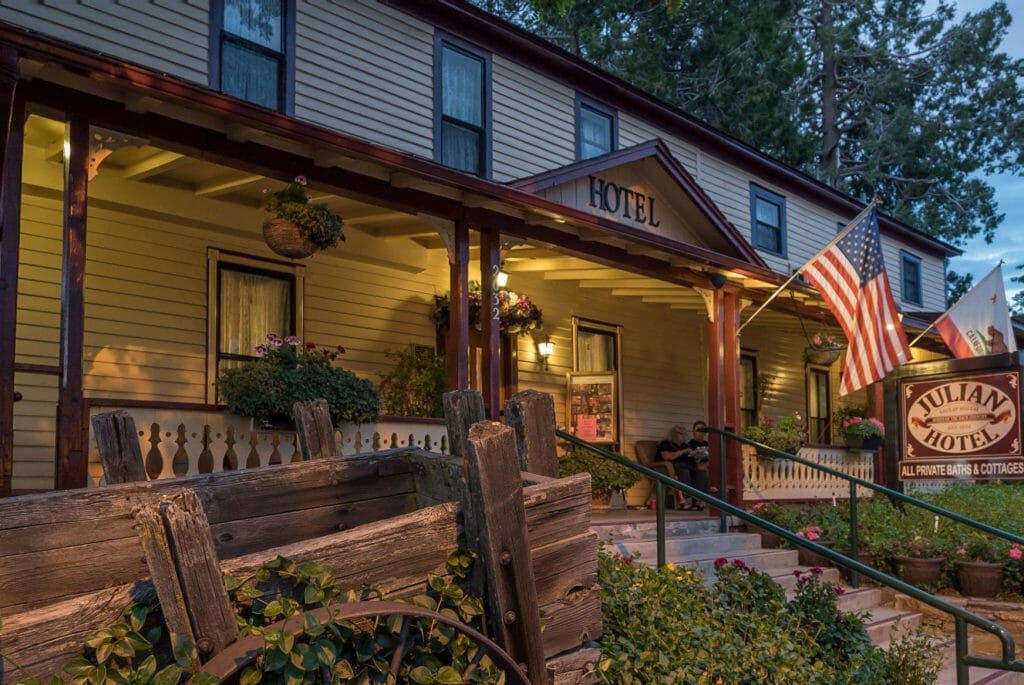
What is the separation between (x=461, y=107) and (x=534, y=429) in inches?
394

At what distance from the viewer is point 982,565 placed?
10453mm

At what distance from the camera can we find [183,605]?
257 centimetres

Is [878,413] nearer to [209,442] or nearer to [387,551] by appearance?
[209,442]

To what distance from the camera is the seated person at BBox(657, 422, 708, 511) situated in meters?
15.5

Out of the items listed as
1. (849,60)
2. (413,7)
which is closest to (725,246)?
(413,7)

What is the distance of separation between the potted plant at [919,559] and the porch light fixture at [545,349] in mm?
5437

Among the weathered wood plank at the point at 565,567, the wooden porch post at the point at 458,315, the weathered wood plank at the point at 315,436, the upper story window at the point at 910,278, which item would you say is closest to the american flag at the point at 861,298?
the wooden porch post at the point at 458,315

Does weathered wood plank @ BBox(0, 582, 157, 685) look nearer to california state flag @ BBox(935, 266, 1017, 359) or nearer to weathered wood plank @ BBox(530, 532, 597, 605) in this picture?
weathered wood plank @ BBox(530, 532, 597, 605)

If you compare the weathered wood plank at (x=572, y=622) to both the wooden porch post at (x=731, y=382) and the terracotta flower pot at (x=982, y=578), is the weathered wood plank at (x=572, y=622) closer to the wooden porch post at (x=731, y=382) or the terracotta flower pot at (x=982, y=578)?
the terracotta flower pot at (x=982, y=578)

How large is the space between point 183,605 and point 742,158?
57.6ft

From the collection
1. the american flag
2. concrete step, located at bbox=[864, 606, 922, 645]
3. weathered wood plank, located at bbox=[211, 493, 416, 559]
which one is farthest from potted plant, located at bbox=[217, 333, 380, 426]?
the american flag

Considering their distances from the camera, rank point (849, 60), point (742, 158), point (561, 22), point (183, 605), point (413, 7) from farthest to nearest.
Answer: point (849, 60)
point (561, 22)
point (742, 158)
point (413, 7)
point (183, 605)

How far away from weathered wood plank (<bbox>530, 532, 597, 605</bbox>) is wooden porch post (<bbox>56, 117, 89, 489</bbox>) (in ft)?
15.3

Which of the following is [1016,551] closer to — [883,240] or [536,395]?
[536,395]
